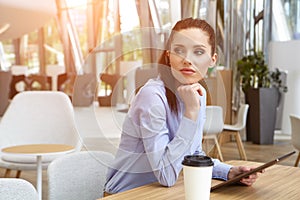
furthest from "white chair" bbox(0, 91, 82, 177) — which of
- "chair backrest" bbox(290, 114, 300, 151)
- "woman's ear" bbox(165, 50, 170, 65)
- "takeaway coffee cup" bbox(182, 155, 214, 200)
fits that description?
"takeaway coffee cup" bbox(182, 155, 214, 200)

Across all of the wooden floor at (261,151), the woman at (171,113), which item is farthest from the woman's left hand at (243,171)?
the wooden floor at (261,151)

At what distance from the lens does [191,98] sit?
1279 millimetres

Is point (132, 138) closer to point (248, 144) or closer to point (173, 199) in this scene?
point (173, 199)

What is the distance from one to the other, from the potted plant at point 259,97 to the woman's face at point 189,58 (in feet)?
18.7

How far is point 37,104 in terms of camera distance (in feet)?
11.7

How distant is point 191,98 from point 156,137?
0.54 feet

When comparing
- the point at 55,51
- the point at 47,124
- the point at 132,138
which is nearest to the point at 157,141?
the point at 132,138

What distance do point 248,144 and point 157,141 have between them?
5728 mm

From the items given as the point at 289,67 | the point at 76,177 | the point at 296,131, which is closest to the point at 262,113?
the point at 289,67

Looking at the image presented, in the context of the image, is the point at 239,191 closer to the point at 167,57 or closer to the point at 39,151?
the point at 167,57

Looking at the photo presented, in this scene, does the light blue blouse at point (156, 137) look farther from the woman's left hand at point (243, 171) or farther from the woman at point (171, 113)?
the woman's left hand at point (243, 171)

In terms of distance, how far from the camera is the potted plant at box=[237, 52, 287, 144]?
6832mm

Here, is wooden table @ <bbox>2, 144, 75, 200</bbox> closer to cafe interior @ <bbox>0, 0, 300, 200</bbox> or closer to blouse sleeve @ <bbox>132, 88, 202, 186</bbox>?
cafe interior @ <bbox>0, 0, 300, 200</bbox>

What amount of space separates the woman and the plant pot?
18.1 feet
